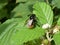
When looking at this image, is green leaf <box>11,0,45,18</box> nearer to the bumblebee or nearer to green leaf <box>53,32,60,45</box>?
the bumblebee

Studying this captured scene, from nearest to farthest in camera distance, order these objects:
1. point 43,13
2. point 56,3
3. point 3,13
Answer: point 43,13
point 56,3
point 3,13

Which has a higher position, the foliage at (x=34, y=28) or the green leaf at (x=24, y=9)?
the foliage at (x=34, y=28)

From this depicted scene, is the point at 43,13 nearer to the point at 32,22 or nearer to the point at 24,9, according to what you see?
the point at 32,22

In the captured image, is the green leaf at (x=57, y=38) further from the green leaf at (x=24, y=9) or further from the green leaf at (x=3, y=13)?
the green leaf at (x=3, y=13)

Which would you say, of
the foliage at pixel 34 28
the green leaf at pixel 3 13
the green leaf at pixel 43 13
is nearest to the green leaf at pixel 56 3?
the foliage at pixel 34 28

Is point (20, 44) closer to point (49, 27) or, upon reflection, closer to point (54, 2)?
point (49, 27)

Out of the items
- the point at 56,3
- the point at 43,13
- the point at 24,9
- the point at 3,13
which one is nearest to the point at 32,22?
the point at 43,13

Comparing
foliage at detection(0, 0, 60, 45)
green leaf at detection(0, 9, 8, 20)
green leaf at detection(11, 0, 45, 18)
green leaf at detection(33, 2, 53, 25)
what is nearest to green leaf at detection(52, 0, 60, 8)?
foliage at detection(0, 0, 60, 45)

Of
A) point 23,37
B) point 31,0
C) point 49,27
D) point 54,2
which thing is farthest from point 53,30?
point 31,0
